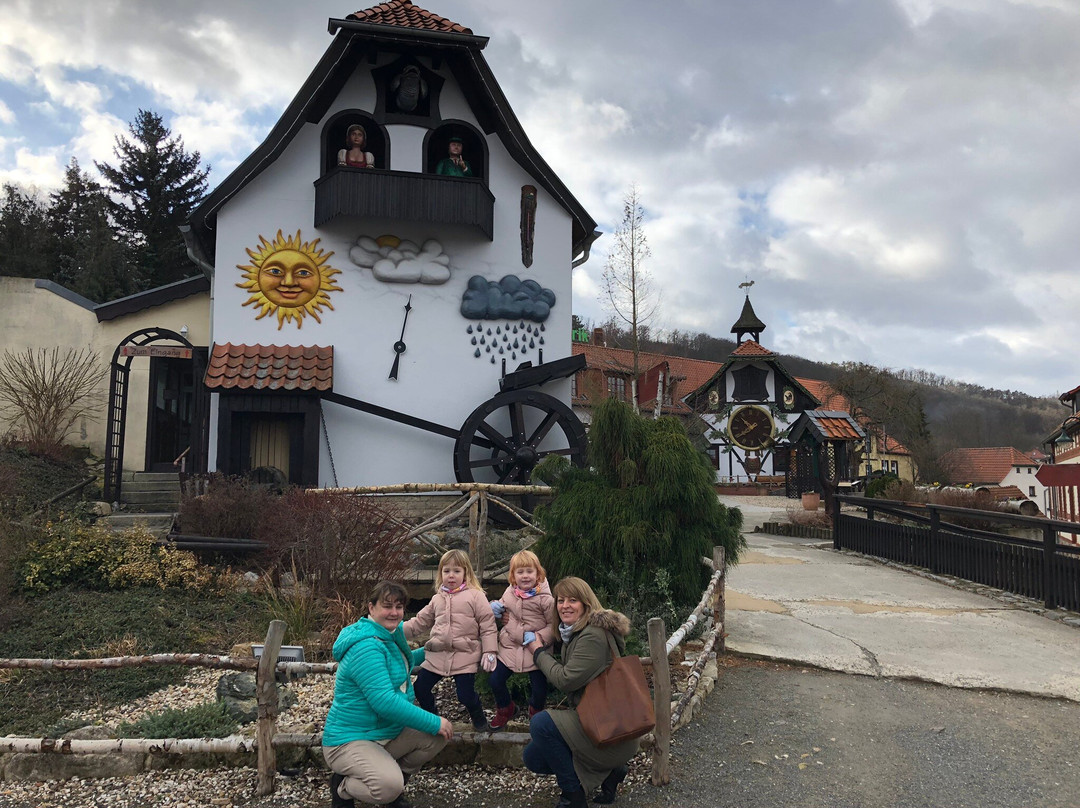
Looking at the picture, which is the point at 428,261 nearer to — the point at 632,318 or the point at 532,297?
the point at 532,297

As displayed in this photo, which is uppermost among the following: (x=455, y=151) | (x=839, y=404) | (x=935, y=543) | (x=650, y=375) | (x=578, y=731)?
(x=455, y=151)

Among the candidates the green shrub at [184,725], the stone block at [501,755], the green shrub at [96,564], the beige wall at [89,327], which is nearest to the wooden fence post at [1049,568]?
the stone block at [501,755]

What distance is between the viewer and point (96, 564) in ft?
24.9

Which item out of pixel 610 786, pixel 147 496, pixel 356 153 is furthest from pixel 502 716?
A: pixel 356 153

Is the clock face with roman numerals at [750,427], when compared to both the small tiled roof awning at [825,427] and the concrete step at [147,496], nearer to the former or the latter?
the small tiled roof awning at [825,427]

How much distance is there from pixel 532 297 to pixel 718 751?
30.2 ft

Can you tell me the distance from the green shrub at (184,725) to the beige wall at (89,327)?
11.6m

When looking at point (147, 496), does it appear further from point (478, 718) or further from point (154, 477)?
point (478, 718)

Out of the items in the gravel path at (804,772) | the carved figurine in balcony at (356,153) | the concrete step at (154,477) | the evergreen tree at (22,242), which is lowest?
the gravel path at (804,772)

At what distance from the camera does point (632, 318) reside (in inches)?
840

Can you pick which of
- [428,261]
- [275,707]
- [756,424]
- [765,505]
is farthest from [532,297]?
[756,424]

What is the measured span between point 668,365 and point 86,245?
76.3ft

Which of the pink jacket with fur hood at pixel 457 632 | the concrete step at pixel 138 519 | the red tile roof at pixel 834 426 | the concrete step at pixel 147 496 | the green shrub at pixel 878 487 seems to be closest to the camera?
the pink jacket with fur hood at pixel 457 632

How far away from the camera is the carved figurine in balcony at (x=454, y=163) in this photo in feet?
41.3
